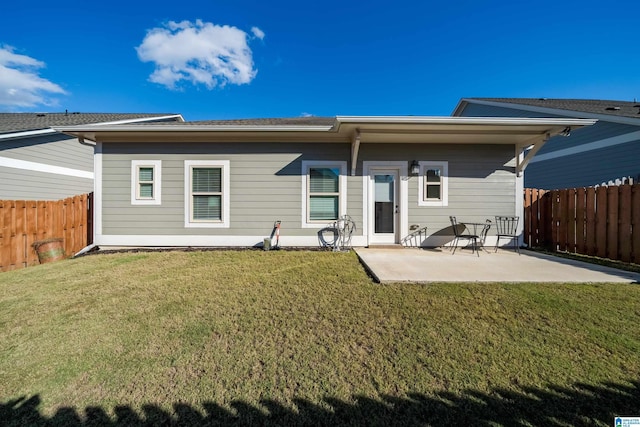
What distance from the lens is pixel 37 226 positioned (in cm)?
538

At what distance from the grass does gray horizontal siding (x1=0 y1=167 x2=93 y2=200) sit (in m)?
6.67

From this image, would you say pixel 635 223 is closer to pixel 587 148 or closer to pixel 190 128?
pixel 587 148

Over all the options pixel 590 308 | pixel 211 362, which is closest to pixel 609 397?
pixel 590 308

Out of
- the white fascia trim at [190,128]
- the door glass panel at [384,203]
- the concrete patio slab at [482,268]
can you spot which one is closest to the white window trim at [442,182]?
the door glass panel at [384,203]

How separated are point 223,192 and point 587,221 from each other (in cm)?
829

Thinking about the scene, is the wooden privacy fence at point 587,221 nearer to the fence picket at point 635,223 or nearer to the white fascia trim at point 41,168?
the fence picket at point 635,223

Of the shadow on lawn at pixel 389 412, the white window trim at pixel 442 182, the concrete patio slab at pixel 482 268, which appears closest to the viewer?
the shadow on lawn at pixel 389 412

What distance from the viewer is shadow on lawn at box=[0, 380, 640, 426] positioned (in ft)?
4.90

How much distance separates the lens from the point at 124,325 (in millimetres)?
2607

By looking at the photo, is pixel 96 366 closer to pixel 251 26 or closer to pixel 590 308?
pixel 590 308

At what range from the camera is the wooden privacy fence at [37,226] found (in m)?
4.90

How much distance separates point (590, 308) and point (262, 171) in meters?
6.04

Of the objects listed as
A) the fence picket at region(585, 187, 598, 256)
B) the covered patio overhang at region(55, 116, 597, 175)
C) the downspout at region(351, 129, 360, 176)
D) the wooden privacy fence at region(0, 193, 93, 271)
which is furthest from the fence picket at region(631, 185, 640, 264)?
the wooden privacy fence at region(0, 193, 93, 271)

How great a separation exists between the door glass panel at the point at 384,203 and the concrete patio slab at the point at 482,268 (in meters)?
0.99
